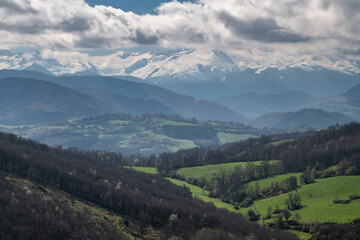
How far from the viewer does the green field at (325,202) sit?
142 m

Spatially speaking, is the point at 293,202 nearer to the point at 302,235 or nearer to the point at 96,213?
the point at 302,235

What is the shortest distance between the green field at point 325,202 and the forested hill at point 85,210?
20.8 metres

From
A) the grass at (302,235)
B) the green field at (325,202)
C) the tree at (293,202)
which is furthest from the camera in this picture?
the tree at (293,202)

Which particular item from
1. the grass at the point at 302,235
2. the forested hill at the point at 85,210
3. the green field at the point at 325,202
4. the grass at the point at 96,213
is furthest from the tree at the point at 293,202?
the grass at the point at 96,213

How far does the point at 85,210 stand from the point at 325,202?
316 feet

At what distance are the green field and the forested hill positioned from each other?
20809 mm

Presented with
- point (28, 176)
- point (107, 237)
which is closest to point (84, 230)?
point (107, 237)

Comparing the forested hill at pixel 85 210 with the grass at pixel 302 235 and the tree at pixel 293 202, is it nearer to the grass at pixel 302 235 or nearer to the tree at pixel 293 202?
the grass at pixel 302 235

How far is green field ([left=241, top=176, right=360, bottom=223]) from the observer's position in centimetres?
14212

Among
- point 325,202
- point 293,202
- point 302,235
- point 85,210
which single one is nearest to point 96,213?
point 85,210

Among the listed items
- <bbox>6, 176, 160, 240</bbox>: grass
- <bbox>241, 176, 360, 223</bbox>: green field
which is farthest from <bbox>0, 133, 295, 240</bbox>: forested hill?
<bbox>241, 176, 360, 223</bbox>: green field

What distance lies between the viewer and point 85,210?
5221 inches

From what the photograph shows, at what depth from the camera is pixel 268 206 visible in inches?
6944

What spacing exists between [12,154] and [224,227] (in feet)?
324
